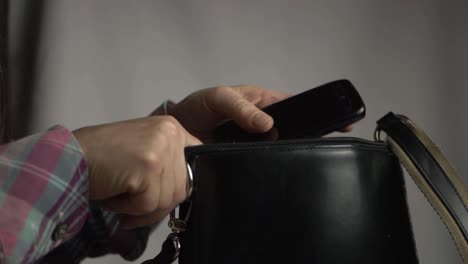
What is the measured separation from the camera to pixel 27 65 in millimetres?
775

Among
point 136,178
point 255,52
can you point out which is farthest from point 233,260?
point 255,52

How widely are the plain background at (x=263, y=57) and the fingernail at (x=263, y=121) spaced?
33cm

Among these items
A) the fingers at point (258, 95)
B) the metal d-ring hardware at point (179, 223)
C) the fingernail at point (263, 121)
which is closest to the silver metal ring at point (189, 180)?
the metal d-ring hardware at point (179, 223)

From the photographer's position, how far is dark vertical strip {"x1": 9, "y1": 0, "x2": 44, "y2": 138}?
77 cm

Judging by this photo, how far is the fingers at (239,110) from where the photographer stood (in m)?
0.49

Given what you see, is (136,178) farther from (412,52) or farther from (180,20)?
(412,52)

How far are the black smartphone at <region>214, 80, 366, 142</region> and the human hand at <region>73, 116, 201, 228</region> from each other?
0.41ft

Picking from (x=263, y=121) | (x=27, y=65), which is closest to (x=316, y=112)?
(x=263, y=121)

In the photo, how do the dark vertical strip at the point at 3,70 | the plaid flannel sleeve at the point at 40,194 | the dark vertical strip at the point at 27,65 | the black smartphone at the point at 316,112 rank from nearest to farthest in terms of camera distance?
the plaid flannel sleeve at the point at 40,194
the black smartphone at the point at 316,112
the dark vertical strip at the point at 3,70
the dark vertical strip at the point at 27,65

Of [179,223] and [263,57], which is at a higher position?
[263,57]

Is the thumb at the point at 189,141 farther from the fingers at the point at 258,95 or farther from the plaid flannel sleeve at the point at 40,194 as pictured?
the fingers at the point at 258,95

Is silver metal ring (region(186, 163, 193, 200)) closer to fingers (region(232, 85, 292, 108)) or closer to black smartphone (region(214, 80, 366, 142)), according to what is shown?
black smartphone (region(214, 80, 366, 142))

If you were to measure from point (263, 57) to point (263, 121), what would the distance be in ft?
1.14

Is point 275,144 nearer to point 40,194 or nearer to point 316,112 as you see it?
point 316,112
